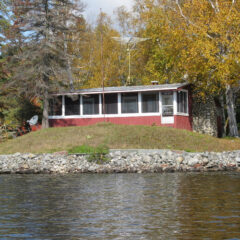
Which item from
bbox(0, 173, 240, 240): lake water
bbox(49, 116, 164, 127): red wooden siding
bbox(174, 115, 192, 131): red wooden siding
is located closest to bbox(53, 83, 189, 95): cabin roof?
bbox(49, 116, 164, 127): red wooden siding

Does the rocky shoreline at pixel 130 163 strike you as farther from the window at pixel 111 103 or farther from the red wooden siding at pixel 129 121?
the window at pixel 111 103

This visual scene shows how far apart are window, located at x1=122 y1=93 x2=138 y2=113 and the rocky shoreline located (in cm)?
866

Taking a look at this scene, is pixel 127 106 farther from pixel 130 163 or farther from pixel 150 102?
pixel 130 163

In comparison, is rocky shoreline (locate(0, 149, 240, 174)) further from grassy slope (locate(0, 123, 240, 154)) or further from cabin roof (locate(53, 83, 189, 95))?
cabin roof (locate(53, 83, 189, 95))

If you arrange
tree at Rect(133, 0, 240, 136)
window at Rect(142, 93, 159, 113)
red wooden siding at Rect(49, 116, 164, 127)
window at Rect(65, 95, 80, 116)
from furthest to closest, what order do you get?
window at Rect(65, 95, 80, 116), window at Rect(142, 93, 159, 113), red wooden siding at Rect(49, 116, 164, 127), tree at Rect(133, 0, 240, 136)

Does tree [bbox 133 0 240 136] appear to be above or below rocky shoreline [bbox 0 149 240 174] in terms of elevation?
above

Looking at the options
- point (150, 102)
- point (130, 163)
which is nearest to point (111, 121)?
point (150, 102)

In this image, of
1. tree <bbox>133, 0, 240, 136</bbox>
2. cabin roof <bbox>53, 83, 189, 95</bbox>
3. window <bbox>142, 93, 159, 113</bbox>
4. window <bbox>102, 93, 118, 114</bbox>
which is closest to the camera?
tree <bbox>133, 0, 240, 136</bbox>

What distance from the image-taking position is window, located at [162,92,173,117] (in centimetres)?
3319

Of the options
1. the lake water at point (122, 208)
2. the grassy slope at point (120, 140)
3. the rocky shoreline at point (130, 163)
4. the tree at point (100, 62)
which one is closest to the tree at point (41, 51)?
the grassy slope at point (120, 140)

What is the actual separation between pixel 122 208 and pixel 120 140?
15.1 meters

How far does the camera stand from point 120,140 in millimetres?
28031

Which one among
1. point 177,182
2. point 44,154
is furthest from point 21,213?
point 44,154

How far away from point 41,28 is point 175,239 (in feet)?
88.0
